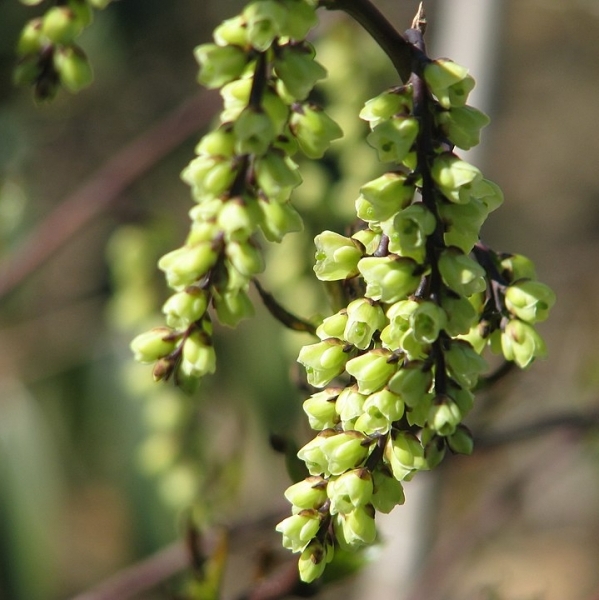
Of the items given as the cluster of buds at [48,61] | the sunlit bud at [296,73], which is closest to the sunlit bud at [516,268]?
the sunlit bud at [296,73]

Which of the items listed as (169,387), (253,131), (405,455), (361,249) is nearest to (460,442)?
Result: (405,455)

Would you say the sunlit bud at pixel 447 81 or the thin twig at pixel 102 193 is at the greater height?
the sunlit bud at pixel 447 81

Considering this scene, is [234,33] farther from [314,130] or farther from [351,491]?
[351,491]

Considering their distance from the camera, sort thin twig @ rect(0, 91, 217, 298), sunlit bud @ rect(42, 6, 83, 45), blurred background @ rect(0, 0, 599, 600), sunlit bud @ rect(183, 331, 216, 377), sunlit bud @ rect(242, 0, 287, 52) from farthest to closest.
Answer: thin twig @ rect(0, 91, 217, 298)
blurred background @ rect(0, 0, 599, 600)
sunlit bud @ rect(42, 6, 83, 45)
sunlit bud @ rect(183, 331, 216, 377)
sunlit bud @ rect(242, 0, 287, 52)

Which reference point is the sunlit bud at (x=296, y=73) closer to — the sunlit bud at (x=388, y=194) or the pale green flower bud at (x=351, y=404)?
the sunlit bud at (x=388, y=194)

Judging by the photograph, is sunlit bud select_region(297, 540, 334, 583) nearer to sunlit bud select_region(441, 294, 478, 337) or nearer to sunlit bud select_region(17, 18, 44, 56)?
sunlit bud select_region(441, 294, 478, 337)

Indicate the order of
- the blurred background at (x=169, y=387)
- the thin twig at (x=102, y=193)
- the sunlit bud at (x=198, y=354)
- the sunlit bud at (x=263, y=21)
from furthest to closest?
1. the thin twig at (x=102, y=193)
2. the blurred background at (x=169, y=387)
3. the sunlit bud at (x=198, y=354)
4. the sunlit bud at (x=263, y=21)

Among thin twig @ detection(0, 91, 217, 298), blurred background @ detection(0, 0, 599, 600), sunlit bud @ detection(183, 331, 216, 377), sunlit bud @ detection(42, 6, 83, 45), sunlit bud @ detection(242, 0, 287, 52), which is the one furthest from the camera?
thin twig @ detection(0, 91, 217, 298)

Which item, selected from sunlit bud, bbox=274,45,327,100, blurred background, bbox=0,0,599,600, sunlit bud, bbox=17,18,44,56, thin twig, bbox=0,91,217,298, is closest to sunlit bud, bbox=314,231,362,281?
sunlit bud, bbox=274,45,327,100
